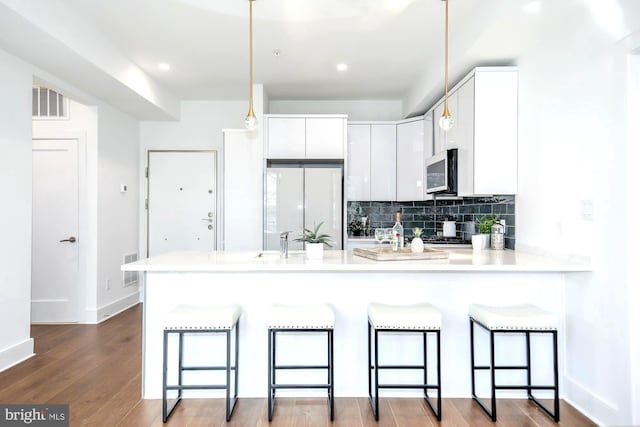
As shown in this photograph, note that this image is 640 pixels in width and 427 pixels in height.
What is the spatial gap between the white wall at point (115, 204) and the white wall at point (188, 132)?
9 cm

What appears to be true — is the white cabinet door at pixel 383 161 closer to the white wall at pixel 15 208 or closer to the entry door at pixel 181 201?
the entry door at pixel 181 201

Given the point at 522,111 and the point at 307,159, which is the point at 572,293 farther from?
the point at 307,159

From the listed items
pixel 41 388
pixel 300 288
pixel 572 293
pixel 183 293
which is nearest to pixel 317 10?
pixel 300 288

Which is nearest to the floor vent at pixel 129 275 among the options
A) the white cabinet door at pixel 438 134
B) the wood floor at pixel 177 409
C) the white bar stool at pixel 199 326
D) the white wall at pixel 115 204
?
the white wall at pixel 115 204

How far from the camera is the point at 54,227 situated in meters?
4.23

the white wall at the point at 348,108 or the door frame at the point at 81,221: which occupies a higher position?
the white wall at the point at 348,108

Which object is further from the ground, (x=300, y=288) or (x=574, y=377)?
(x=300, y=288)

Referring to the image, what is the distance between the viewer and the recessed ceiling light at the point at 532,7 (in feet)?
7.76

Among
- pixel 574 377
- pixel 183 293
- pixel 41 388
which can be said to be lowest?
pixel 41 388

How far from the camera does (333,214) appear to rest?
4371mm

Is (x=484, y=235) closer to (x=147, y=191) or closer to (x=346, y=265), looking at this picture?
(x=346, y=265)

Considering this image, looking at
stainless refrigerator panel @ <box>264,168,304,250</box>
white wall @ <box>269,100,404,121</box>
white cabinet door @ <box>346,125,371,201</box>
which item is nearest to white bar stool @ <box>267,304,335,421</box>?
stainless refrigerator panel @ <box>264,168,304,250</box>

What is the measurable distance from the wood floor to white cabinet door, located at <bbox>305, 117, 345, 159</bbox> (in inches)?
109

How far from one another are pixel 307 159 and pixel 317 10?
189 cm
